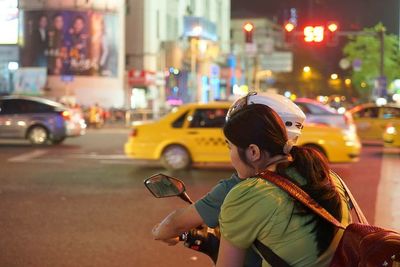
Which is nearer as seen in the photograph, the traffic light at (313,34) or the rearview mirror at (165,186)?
the rearview mirror at (165,186)

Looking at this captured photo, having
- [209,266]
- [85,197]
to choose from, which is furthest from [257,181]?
[85,197]

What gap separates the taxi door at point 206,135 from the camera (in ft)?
47.0

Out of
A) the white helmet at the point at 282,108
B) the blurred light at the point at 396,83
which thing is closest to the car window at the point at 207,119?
the white helmet at the point at 282,108

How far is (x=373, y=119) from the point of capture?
74.0ft

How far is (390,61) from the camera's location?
43.6 metres

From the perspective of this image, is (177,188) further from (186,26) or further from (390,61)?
(186,26)

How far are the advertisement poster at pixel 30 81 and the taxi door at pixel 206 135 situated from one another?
27.9 metres

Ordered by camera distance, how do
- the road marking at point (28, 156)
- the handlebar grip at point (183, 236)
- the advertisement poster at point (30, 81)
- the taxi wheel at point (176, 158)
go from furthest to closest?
the advertisement poster at point (30, 81), the road marking at point (28, 156), the taxi wheel at point (176, 158), the handlebar grip at point (183, 236)

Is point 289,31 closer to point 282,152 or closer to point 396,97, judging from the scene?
point 396,97

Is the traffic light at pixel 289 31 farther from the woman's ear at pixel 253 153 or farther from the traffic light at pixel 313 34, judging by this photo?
the woman's ear at pixel 253 153

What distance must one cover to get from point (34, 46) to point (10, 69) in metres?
6.07

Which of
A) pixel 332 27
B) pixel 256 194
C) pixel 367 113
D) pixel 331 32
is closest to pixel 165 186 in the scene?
pixel 256 194

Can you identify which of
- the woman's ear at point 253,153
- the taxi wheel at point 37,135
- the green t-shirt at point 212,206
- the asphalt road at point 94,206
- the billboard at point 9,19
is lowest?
the asphalt road at point 94,206

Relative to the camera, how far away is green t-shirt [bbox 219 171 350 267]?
88.2 inches
